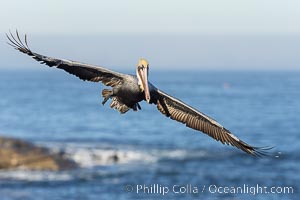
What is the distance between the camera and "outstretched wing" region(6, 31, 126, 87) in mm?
16688

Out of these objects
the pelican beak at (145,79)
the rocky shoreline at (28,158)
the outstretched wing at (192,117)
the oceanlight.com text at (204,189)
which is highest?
the pelican beak at (145,79)

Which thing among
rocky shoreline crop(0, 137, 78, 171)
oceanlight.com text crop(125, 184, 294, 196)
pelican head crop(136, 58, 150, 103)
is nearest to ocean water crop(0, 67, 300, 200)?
oceanlight.com text crop(125, 184, 294, 196)

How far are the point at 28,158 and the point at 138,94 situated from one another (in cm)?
2527

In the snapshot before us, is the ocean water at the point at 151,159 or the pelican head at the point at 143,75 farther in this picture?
the ocean water at the point at 151,159

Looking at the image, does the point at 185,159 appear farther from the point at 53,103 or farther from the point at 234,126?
the point at 53,103

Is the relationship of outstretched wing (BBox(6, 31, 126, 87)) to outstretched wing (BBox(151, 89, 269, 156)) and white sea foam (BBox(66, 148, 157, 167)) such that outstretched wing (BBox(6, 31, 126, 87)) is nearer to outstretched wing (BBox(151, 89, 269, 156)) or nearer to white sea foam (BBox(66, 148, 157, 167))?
outstretched wing (BBox(151, 89, 269, 156))

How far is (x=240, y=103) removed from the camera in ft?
363

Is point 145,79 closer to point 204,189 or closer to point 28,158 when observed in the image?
point 204,189

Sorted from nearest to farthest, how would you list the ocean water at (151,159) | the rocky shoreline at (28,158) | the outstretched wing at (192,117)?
the outstretched wing at (192,117) < the ocean water at (151,159) < the rocky shoreline at (28,158)

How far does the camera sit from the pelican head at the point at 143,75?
634 inches

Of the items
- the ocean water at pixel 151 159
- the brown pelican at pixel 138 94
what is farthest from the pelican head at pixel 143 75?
the ocean water at pixel 151 159

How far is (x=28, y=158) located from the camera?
40.8 m

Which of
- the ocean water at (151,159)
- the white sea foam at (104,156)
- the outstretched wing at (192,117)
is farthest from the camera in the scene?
the white sea foam at (104,156)

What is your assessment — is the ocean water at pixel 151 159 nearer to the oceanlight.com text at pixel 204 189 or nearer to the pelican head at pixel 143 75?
the oceanlight.com text at pixel 204 189
